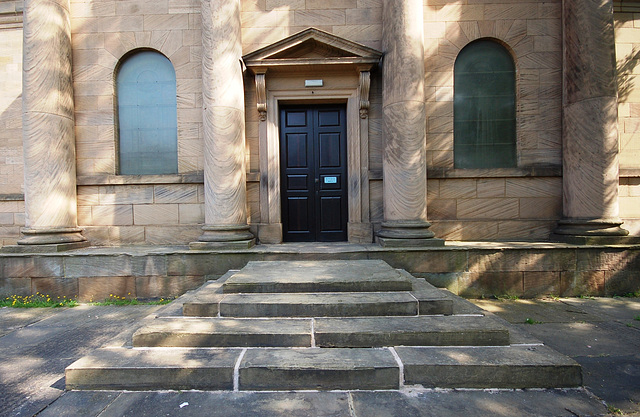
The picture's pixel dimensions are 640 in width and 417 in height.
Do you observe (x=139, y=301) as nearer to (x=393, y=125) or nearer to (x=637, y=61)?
(x=393, y=125)

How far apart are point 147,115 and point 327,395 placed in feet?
23.8

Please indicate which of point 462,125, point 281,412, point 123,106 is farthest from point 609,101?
point 123,106

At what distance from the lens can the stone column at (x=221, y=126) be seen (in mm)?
6281

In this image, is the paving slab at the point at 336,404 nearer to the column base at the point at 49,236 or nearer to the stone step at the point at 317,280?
the stone step at the point at 317,280

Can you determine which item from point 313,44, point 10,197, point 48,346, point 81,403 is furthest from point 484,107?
point 10,197

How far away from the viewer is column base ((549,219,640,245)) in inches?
241

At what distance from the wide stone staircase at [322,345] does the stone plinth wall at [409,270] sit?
1.36 meters

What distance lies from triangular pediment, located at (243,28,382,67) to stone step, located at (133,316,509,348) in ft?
17.9

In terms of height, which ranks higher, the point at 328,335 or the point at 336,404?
the point at 328,335

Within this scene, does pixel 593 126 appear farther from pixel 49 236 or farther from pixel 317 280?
pixel 49 236

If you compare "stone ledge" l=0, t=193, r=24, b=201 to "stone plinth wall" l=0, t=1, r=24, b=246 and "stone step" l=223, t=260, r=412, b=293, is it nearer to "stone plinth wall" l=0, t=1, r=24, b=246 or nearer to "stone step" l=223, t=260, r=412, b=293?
"stone plinth wall" l=0, t=1, r=24, b=246

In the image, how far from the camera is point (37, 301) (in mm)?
5773

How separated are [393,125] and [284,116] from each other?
262 centimetres

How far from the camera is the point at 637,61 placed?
7172 mm
